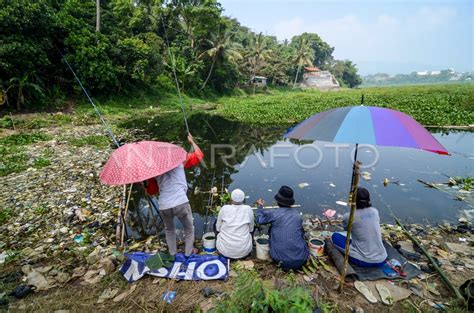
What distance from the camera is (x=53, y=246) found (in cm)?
406

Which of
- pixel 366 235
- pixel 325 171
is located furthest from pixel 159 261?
pixel 325 171

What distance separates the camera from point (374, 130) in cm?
253

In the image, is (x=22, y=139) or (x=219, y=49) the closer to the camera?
(x=22, y=139)

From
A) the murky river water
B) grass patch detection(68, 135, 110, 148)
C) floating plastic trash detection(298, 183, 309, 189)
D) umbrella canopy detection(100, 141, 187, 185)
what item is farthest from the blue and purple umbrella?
grass patch detection(68, 135, 110, 148)

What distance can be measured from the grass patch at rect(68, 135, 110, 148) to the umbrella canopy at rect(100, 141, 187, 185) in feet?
25.1

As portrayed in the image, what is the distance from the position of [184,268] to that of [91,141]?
8.63 metres

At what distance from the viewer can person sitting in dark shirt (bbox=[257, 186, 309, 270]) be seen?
3.32 m

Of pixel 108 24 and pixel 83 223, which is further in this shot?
pixel 108 24

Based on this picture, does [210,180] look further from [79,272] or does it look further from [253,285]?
[253,285]

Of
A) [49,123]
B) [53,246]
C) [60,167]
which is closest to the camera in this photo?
[53,246]

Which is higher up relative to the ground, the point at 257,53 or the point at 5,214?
the point at 257,53

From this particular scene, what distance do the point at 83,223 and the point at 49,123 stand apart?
1031 centimetres

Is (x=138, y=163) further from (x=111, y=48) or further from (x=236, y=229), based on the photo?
(x=111, y=48)

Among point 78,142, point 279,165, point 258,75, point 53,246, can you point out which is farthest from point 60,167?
point 258,75
